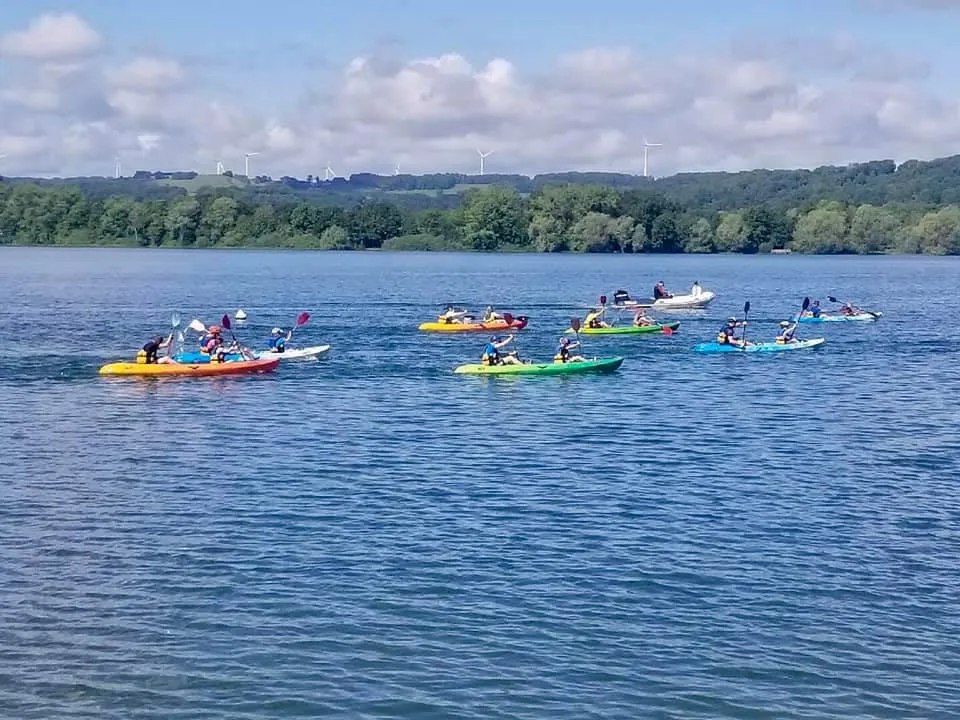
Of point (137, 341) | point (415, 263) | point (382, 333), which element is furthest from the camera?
point (415, 263)

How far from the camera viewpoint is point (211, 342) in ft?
189

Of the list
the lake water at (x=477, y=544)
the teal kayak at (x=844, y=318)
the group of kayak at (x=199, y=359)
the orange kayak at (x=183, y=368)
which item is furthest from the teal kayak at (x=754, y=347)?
the orange kayak at (x=183, y=368)

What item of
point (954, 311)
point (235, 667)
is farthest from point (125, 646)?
point (954, 311)

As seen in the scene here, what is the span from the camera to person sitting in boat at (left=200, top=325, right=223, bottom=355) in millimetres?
57125

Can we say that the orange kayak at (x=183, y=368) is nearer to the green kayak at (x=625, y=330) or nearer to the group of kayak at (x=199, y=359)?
the group of kayak at (x=199, y=359)

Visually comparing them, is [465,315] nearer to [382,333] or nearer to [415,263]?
[382,333]

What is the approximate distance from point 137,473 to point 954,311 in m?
83.5

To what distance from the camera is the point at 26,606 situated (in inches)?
941

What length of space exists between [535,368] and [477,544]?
28.0 metres

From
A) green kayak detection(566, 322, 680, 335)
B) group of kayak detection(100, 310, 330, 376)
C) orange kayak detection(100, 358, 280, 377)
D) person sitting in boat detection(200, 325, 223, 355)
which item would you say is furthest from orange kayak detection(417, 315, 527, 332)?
→ orange kayak detection(100, 358, 280, 377)

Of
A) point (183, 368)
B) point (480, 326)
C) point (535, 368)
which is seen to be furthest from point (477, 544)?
point (480, 326)

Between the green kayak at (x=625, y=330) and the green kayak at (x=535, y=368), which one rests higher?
the green kayak at (x=625, y=330)

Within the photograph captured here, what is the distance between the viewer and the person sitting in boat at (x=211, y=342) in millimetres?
57125

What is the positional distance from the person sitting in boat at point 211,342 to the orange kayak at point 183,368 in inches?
40.0
